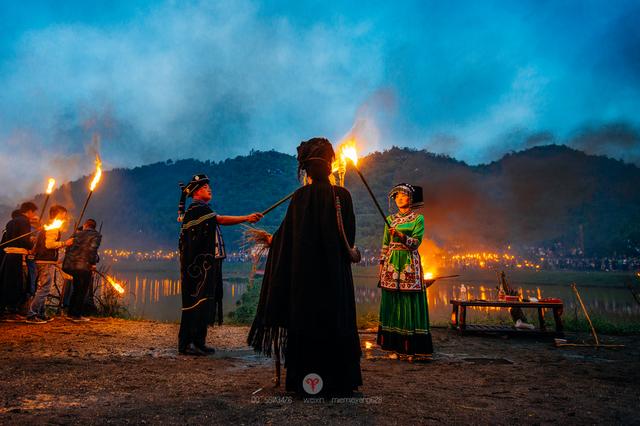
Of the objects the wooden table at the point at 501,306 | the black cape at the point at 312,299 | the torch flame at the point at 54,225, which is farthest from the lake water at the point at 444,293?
the black cape at the point at 312,299

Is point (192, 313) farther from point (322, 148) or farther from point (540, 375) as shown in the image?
point (540, 375)

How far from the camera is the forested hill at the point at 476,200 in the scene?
3034 inches

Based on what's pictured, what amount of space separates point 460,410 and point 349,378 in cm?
101

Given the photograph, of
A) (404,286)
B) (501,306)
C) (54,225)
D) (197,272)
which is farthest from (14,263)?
(501,306)

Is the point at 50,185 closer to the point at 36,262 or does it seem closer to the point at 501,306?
the point at 36,262

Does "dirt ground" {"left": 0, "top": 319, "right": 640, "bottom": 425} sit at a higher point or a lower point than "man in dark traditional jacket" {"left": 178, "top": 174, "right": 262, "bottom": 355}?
lower

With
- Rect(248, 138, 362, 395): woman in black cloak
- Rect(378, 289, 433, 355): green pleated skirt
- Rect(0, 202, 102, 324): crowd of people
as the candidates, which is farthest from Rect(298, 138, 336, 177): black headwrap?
Rect(0, 202, 102, 324): crowd of people

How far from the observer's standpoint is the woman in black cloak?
358 cm

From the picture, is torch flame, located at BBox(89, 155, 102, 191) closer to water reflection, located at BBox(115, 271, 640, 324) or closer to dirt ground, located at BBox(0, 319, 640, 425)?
dirt ground, located at BBox(0, 319, 640, 425)

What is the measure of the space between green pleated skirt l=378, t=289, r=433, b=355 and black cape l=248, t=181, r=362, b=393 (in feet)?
8.16

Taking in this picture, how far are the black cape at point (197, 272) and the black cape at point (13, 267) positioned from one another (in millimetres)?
5357

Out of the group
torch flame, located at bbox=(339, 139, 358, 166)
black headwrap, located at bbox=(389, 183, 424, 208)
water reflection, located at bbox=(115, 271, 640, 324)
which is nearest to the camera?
torch flame, located at bbox=(339, 139, 358, 166)

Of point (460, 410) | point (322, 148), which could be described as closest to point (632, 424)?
point (460, 410)

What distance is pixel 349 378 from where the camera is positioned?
3574 mm
